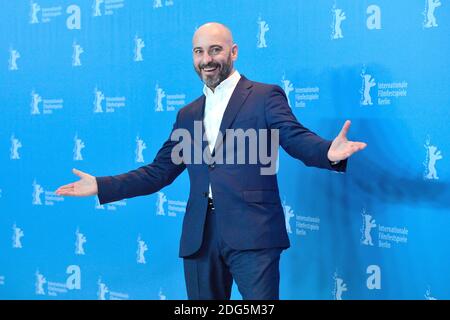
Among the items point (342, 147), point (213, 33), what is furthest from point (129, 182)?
point (342, 147)

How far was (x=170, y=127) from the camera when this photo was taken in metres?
3.96

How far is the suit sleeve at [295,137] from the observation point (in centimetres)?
239

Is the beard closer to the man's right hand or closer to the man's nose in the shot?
the man's nose

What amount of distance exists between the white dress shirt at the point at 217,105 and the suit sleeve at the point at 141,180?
222 mm

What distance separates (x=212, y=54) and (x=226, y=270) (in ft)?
3.08

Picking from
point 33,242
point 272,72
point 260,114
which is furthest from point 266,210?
point 33,242

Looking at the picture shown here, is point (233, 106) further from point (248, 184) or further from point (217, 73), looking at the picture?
point (248, 184)

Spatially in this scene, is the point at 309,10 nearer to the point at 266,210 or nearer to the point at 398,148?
the point at 398,148

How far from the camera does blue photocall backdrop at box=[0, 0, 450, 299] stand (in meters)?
3.09

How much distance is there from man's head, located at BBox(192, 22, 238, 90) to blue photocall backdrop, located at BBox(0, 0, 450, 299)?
2.68 ft

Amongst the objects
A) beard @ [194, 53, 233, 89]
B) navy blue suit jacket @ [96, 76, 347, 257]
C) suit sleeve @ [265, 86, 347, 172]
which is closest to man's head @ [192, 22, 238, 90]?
beard @ [194, 53, 233, 89]

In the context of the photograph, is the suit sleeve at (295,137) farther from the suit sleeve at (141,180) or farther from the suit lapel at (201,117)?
the suit sleeve at (141,180)

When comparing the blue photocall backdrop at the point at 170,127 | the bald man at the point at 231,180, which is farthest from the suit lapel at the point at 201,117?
the blue photocall backdrop at the point at 170,127

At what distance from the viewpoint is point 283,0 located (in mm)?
3486
